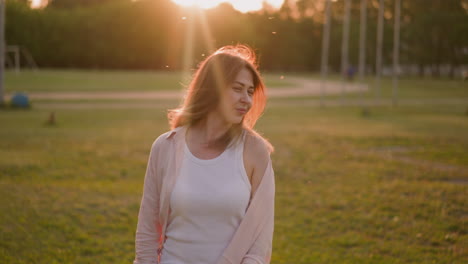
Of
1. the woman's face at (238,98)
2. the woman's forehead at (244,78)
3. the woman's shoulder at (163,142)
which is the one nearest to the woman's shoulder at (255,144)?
the woman's face at (238,98)

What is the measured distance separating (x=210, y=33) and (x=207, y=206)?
1.98 meters

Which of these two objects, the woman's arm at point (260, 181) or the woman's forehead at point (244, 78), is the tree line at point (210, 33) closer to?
the woman's forehead at point (244, 78)

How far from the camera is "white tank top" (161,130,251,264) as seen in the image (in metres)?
2.43

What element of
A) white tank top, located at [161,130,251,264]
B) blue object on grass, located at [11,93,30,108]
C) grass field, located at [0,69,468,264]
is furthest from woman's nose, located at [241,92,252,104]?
blue object on grass, located at [11,93,30,108]

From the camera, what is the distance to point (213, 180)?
2439mm

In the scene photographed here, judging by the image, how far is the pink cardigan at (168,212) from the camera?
2.45 m

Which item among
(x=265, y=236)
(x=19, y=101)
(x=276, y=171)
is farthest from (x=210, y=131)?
(x=19, y=101)

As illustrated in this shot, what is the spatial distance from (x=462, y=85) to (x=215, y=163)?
148 ft

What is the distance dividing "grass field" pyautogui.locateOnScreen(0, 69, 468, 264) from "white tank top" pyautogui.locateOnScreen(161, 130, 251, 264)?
249cm

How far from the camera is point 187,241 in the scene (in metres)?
2.47

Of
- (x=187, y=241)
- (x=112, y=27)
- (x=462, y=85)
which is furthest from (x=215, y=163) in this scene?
(x=112, y=27)

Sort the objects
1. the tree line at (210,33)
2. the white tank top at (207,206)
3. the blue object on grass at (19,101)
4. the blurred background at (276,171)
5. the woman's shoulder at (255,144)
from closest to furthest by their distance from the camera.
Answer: the white tank top at (207,206), the woman's shoulder at (255,144), the tree line at (210,33), the blurred background at (276,171), the blue object on grass at (19,101)

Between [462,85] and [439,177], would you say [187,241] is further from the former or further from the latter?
[462,85]

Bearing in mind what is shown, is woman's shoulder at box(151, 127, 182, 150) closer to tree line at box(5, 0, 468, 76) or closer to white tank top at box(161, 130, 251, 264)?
white tank top at box(161, 130, 251, 264)
